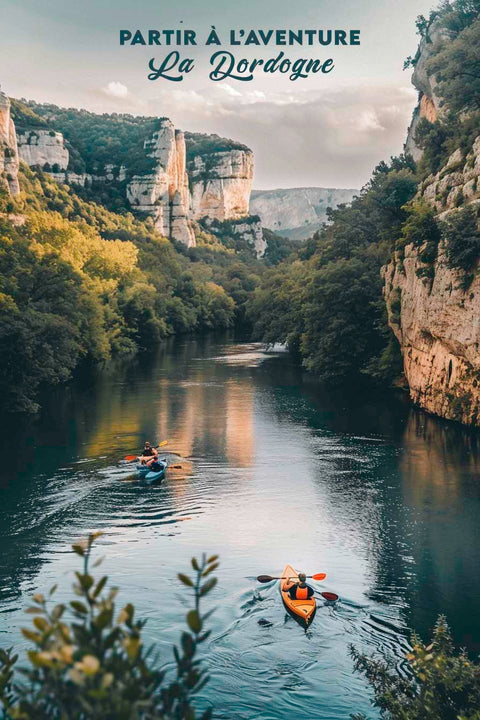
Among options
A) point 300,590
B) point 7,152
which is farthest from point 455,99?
point 7,152

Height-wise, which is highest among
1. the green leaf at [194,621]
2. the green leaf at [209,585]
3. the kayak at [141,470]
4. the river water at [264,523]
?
the green leaf at [209,585]

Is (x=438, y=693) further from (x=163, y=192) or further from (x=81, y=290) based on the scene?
(x=163, y=192)

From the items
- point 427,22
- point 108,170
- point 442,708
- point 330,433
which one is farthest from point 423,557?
point 108,170

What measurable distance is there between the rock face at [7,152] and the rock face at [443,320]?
6777 centimetres

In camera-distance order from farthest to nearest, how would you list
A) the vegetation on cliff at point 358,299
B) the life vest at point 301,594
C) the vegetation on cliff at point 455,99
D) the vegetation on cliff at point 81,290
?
the vegetation on cliff at point 358,299 → the vegetation on cliff at point 455,99 → the vegetation on cliff at point 81,290 → the life vest at point 301,594

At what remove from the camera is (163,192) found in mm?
186750

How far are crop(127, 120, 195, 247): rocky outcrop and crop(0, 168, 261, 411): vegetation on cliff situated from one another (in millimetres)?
9484

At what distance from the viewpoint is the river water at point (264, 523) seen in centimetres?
1783

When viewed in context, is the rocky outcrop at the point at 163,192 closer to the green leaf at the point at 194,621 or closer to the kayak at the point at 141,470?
the kayak at the point at 141,470

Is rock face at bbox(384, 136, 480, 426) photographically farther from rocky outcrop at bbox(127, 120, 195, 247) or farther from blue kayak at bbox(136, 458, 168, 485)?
rocky outcrop at bbox(127, 120, 195, 247)

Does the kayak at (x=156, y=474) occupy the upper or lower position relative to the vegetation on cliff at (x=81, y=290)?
lower

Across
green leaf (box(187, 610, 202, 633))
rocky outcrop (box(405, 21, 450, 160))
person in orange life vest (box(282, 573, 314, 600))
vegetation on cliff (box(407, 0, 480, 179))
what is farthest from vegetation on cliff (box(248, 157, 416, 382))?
green leaf (box(187, 610, 202, 633))

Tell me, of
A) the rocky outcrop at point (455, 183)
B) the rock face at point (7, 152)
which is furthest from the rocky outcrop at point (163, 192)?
the rocky outcrop at point (455, 183)

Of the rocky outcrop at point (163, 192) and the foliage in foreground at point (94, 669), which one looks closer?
the foliage in foreground at point (94, 669)
